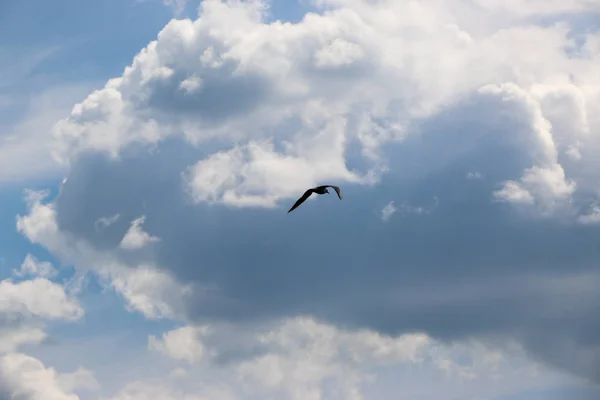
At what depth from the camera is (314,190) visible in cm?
14500
